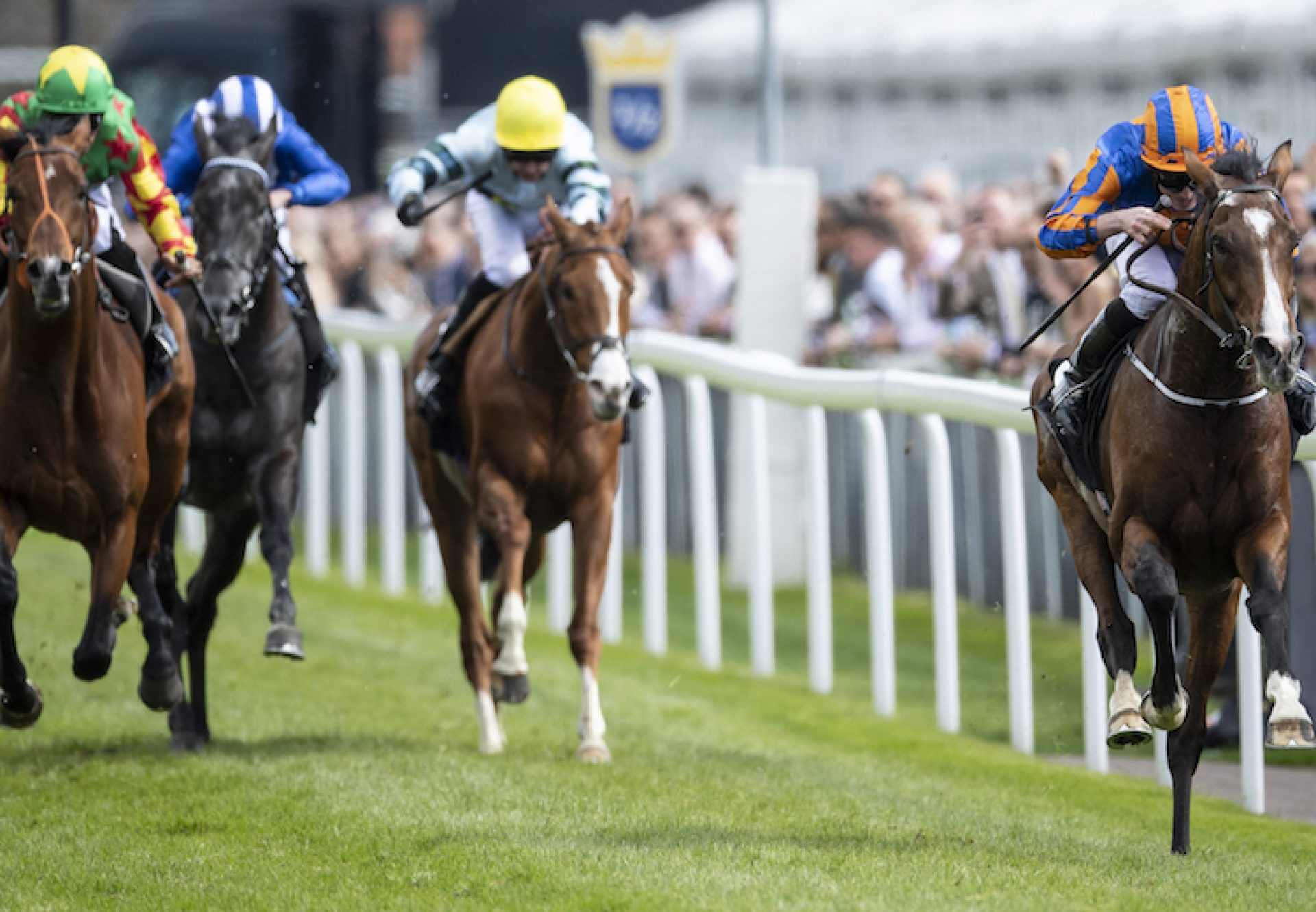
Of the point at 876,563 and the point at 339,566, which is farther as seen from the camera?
the point at 339,566

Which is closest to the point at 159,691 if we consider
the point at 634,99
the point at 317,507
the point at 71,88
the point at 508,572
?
the point at 508,572

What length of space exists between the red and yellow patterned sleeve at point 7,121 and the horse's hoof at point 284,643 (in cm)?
166

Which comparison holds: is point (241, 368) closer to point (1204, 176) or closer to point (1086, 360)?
point (1086, 360)

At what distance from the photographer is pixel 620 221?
781 cm

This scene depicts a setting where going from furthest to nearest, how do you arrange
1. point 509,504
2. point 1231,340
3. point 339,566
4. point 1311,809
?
1. point 339,566
2. point 509,504
3. point 1311,809
4. point 1231,340

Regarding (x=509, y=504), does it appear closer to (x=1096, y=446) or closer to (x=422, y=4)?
(x=1096, y=446)

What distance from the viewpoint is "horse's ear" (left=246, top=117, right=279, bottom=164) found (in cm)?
802

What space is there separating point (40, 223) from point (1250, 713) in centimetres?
389

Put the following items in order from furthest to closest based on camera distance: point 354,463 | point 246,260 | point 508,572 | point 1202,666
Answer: point 354,463
point 508,572
point 246,260
point 1202,666

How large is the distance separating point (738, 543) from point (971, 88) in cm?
480

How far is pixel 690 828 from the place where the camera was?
6.48 metres

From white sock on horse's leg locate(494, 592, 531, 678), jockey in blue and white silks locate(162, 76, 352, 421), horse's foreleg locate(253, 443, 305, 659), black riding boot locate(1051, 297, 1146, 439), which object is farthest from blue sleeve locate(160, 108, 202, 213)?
black riding boot locate(1051, 297, 1146, 439)

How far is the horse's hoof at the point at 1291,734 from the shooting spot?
5.58 meters

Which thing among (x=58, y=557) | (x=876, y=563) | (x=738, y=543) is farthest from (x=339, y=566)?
(x=876, y=563)
